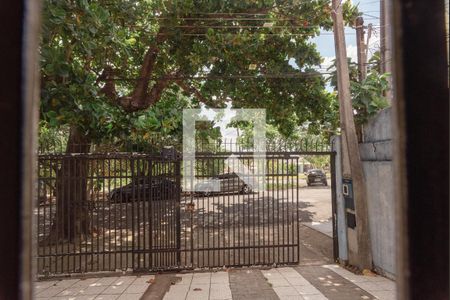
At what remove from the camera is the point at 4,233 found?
0.70m

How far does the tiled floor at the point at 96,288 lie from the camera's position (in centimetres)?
541

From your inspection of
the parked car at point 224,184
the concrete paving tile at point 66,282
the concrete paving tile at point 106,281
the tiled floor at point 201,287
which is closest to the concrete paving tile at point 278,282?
the tiled floor at point 201,287

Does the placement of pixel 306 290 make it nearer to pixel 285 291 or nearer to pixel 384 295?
pixel 285 291

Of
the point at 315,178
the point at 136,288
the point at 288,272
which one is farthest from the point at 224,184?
the point at 315,178

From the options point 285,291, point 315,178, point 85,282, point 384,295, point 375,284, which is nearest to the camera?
point 384,295

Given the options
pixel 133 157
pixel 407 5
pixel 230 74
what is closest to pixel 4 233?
pixel 407 5

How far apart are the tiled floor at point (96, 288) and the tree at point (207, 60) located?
1.05 m

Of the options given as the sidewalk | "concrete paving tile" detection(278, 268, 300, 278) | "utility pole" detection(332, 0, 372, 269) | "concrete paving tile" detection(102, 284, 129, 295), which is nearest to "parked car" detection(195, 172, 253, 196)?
"concrete paving tile" detection(278, 268, 300, 278)

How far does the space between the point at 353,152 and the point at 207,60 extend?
4.63 meters

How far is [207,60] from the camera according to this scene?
8836 millimetres

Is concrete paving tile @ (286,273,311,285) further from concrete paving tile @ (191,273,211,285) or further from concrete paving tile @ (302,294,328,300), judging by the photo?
concrete paving tile @ (191,273,211,285)

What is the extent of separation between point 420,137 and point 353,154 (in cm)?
606

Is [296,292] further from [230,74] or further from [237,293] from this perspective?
[230,74]

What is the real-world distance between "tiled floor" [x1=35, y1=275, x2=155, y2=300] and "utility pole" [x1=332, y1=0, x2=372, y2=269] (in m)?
4.20
